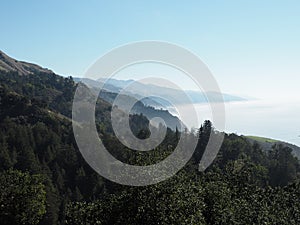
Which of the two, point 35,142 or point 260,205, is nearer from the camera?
point 260,205

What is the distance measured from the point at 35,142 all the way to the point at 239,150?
242 ft

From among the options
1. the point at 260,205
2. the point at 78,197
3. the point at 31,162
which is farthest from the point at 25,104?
the point at 260,205

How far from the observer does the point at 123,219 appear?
75.5 feet

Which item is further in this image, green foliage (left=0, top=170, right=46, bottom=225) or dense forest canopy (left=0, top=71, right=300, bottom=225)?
green foliage (left=0, top=170, right=46, bottom=225)

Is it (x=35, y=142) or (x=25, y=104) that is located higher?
(x=25, y=104)

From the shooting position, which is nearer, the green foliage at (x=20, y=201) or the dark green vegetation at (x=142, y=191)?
the dark green vegetation at (x=142, y=191)

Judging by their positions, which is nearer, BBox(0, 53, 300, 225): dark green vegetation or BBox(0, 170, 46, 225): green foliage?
BBox(0, 53, 300, 225): dark green vegetation

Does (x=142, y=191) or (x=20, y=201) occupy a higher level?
(x=142, y=191)

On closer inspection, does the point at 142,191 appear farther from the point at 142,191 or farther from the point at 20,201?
the point at 20,201

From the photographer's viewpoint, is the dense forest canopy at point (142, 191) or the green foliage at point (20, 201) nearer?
the dense forest canopy at point (142, 191)

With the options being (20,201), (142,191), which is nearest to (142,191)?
(142,191)

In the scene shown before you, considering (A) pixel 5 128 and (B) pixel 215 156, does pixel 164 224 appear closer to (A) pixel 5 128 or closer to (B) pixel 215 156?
(B) pixel 215 156

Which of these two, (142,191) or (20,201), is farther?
(20,201)

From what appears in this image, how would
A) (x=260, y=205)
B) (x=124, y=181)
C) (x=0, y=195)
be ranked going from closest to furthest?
1. (x=124, y=181)
2. (x=260, y=205)
3. (x=0, y=195)
